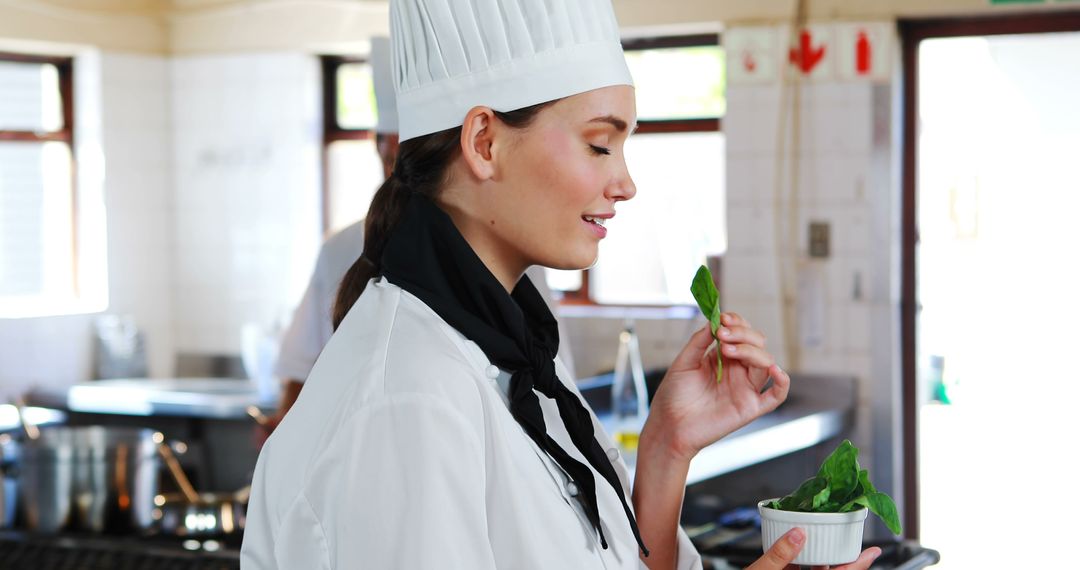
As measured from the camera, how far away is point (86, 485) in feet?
8.38

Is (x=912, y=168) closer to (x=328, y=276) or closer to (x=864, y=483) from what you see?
(x=328, y=276)

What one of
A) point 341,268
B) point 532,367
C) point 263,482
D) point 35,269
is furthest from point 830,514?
point 35,269

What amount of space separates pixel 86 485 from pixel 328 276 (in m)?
0.62

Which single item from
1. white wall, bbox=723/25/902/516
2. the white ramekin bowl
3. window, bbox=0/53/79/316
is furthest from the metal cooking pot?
window, bbox=0/53/79/316

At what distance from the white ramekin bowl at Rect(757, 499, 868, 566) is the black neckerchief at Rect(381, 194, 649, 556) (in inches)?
7.9

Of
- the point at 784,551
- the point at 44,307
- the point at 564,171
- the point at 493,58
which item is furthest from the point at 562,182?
the point at 44,307

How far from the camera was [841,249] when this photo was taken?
4.38 m

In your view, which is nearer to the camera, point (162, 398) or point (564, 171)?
point (564, 171)

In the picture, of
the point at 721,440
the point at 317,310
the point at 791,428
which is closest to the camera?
the point at 317,310

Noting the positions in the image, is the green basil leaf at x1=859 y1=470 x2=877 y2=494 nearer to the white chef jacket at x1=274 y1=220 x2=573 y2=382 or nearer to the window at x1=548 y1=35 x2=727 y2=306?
the white chef jacket at x1=274 y1=220 x2=573 y2=382

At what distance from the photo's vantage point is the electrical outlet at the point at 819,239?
14.4 ft

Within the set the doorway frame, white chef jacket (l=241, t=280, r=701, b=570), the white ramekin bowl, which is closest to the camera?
white chef jacket (l=241, t=280, r=701, b=570)

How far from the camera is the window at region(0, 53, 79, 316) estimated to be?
5410 millimetres

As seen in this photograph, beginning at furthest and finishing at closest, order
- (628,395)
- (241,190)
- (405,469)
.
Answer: (241,190)
(628,395)
(405,469)
